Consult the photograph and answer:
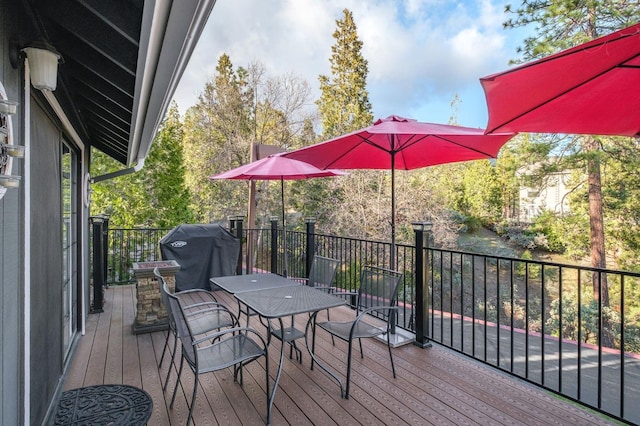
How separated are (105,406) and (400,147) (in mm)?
3412

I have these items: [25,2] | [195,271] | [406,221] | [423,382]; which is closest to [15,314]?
[25,2]

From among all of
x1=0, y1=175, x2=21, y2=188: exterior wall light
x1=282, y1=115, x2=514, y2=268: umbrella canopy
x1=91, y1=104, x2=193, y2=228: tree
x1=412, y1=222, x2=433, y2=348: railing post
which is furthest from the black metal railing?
x1=0, y1=175, x2=21, y2=188: exterior wall light

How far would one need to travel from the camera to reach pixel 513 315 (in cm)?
321

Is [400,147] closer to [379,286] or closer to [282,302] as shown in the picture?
[379,286]

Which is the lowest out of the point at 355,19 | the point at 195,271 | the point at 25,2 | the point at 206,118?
the point at 195,271

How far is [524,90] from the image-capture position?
71.0 inches

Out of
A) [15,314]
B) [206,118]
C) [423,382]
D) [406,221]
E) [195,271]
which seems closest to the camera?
[15,314]

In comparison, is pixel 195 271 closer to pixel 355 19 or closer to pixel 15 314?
pixel 15 314

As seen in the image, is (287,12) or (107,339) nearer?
(107,339)

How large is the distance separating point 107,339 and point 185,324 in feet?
7.21

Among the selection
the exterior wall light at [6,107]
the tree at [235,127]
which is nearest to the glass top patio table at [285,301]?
the exterior wall light at [6,107]

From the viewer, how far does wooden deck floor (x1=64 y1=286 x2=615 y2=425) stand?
2271 mm

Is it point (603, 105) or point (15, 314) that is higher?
point (603, 105)

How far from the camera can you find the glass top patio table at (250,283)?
311 cm
